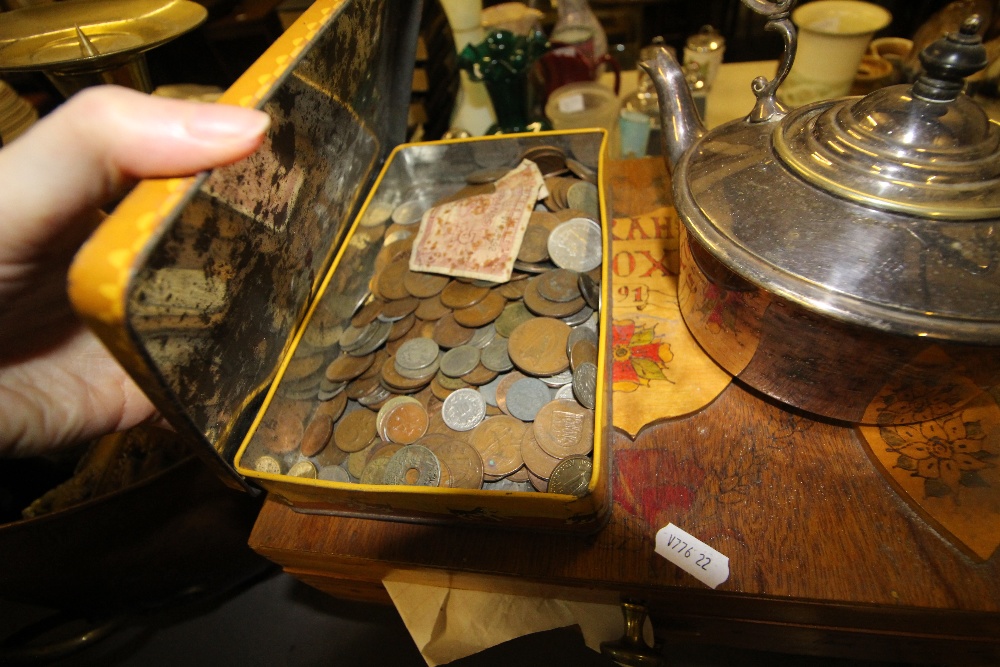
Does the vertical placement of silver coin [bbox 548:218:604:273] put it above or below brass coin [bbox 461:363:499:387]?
above

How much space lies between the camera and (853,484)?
60cm

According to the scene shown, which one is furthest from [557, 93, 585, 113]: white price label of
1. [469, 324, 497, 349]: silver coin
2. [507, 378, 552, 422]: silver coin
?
[507, 378, 552, 422]: silver coin

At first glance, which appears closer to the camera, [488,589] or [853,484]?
[853,484]

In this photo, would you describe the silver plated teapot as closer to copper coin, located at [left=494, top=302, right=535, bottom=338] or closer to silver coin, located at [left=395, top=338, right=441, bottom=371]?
copper coin, located at [left=494, top=302, right=535, bottom=338]

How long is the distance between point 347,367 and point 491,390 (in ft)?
0.84

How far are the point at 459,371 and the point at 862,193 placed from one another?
0.57 metres

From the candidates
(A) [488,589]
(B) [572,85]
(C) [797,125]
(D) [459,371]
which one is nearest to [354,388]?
(D) [459,371]

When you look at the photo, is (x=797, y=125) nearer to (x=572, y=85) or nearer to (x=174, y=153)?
(x=174, y=153)

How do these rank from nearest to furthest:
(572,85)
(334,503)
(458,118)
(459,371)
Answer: (334,503), (459,371), (572,85), (458,118)

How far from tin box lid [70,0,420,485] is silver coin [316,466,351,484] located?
145 mm

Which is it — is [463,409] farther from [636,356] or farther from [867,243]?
[867,243]

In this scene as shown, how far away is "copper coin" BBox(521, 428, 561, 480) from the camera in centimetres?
67

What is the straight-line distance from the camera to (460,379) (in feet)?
2.59

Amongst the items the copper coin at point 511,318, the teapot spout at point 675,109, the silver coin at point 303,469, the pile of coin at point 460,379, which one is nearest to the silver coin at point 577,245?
the pile of coin at point 460,379
